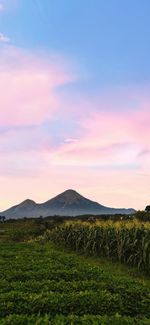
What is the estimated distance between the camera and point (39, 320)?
11.6 metres

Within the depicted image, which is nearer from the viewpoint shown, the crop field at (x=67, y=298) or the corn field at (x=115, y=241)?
the crop field at (x=67, y=298)

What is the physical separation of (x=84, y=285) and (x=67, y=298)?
2512mm

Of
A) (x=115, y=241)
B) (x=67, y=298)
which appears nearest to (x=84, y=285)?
(x=67, y=298)

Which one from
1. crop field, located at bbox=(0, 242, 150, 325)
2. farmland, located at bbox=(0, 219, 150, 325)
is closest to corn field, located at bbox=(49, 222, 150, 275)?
farmland, located at bbox=(0, 219, 150, 325)

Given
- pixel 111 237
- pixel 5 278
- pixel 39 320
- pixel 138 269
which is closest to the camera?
pixel 39 320

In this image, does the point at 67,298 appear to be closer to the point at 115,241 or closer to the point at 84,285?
the point at 84,285

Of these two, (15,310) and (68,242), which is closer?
(15,310)

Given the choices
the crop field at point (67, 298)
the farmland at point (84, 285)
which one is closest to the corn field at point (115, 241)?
the farmland at point (84, 285)

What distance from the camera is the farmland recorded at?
42.3 ft

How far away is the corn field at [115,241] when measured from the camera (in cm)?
2703

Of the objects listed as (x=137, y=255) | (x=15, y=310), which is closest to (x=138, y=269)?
(x=137, y=255)

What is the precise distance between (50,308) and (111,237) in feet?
56.4

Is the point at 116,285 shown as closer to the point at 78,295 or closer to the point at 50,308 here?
the point at 78,295

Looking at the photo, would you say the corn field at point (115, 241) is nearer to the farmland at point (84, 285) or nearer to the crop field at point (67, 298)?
the farmland at point (84, 285)
